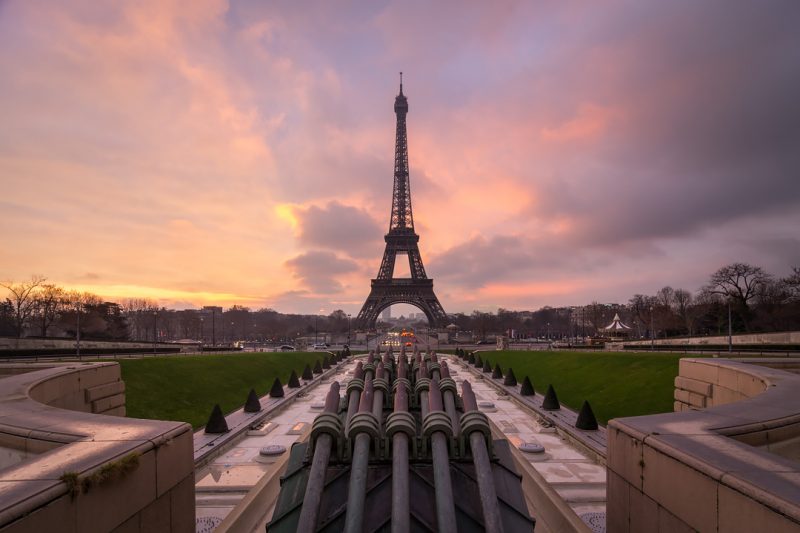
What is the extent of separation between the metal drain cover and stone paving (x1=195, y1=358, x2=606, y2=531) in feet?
0.18

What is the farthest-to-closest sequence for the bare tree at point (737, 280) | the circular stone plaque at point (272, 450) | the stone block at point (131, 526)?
the bare tree at point (737, 280)
the circular stone plaque at point (272, 450)
the stone block at point (131, 526)

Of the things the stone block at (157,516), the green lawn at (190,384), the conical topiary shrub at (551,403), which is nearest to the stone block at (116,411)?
the green lawn at (190,384)

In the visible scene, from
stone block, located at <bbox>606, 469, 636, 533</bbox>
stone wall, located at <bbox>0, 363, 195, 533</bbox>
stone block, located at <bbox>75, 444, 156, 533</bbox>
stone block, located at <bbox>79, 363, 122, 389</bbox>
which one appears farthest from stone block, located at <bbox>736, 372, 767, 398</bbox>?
stone block, located at <bbox>79, 363, 122, 389</bbox>

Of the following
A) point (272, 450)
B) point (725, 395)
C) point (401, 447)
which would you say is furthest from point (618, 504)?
point (272, 450)

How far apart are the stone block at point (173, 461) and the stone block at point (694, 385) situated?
13786 millimetres

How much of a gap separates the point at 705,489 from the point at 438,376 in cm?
599

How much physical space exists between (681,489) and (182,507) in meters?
6.93

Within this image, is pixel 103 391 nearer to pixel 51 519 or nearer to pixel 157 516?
pixel 157 516

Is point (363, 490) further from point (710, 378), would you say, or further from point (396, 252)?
point (396, 252)

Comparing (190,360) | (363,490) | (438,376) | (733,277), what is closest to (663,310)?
(733,277)

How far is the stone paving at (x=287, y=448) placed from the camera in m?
11.1

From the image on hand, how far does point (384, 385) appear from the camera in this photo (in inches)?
333

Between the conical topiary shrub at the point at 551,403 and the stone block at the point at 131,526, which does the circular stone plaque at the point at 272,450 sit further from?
the conical topiary shrub at the point at 551,403

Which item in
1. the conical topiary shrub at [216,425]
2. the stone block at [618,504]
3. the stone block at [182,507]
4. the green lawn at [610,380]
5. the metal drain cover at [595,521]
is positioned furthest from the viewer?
the green lawn at [610,380]
